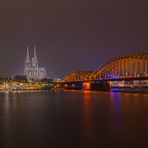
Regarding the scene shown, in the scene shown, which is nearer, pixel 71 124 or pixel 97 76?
pixel 71 124

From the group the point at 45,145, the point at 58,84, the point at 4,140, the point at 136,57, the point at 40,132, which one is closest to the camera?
the point at 45,145

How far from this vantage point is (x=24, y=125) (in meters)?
26.7

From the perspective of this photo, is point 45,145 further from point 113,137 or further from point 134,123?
point 134,123

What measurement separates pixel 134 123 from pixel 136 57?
223 feet

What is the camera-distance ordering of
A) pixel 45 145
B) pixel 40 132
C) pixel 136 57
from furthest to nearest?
1. pixel 136 57
2. pixel 40 132
3. pixel 45 145

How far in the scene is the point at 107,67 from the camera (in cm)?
10981

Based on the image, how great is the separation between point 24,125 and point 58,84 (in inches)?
5304

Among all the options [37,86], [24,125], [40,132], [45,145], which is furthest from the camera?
A: [37,86]

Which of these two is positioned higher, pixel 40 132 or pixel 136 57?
pixel 136 57

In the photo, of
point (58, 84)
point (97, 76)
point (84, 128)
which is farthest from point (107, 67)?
point (84, 128)

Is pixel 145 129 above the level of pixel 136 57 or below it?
below

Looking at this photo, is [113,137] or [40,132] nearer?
[113,137]

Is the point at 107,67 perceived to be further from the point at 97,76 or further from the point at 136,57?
the point at 136,57

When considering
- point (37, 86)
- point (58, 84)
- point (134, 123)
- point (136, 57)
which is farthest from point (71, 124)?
point (37, 86)
